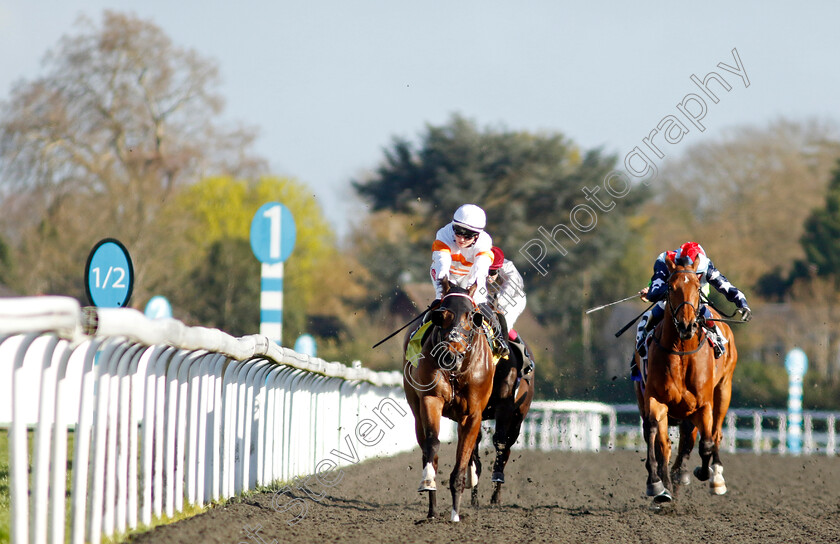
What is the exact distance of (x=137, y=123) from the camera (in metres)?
32.5

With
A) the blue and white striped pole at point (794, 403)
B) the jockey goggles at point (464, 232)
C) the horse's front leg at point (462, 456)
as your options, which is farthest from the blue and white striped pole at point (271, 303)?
the blue and white striped pole at point (794, 403)

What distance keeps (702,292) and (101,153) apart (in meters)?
25.8

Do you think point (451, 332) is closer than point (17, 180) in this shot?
Yes

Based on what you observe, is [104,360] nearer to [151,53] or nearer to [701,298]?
[701,298]

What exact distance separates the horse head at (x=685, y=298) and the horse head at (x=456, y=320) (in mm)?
1643

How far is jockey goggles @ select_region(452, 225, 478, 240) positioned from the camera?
25.5 feet

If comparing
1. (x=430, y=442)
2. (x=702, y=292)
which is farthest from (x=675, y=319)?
(x=430, y=442)

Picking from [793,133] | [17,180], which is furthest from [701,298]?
[793,133]

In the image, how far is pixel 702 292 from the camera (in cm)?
908

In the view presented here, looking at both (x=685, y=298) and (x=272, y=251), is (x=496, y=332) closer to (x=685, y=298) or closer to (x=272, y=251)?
(x=685, y=298)

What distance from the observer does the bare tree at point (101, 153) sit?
3008cm

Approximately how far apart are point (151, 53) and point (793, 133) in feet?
90.8

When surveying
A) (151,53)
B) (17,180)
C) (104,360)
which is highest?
(151,53)

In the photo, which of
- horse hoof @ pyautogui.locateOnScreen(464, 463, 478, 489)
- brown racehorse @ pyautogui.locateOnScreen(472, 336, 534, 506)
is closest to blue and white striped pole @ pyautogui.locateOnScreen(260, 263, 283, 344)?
brown racehorse @ pyautogui.locateOnScreen(472, 336, 534, 506)
